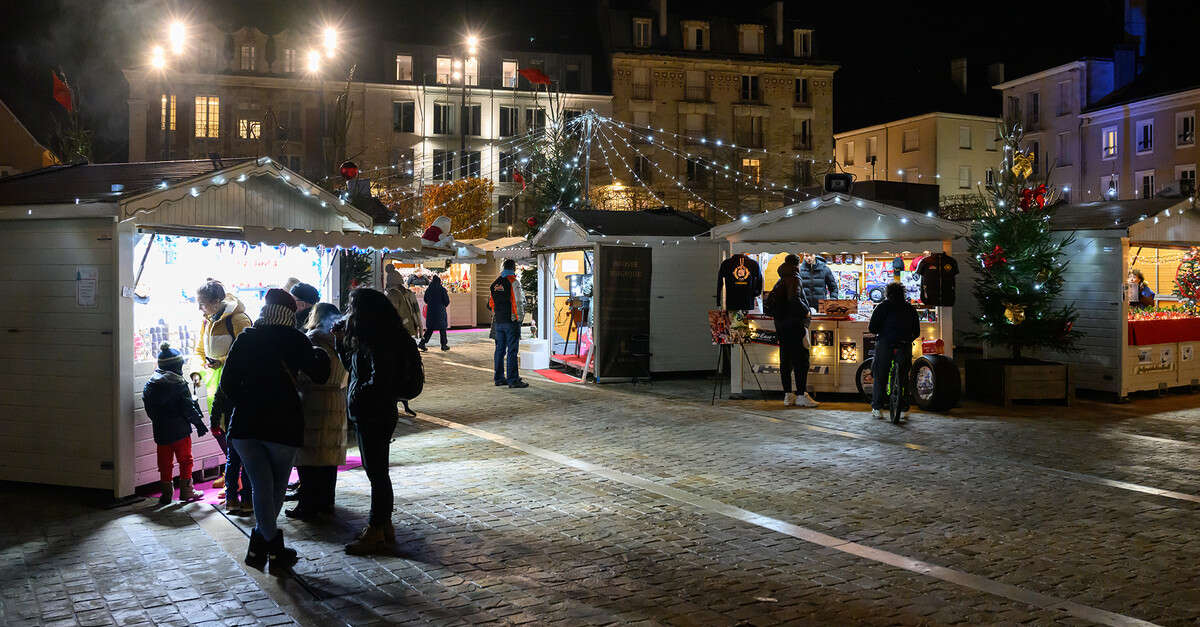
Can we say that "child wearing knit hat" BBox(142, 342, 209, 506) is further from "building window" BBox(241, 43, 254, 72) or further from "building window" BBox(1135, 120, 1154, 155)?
"building window" BBox(241, 43, 254, 72)

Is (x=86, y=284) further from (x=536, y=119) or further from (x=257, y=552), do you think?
(x=536, y=119)

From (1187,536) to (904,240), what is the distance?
24.7 feet

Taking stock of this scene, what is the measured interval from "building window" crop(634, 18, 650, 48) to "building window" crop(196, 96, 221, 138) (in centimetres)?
2229

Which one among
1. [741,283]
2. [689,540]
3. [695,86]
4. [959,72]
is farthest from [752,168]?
[689,540]

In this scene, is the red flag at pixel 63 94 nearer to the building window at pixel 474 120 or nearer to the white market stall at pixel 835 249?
the white market stall at pixel 835 249

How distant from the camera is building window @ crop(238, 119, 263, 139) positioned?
45.7 metres

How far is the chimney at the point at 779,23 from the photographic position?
180 feet

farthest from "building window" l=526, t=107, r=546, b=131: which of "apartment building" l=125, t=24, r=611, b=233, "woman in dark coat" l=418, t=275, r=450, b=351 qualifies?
A: "woman in dark coat" l=418, t=275, r=450, b=351

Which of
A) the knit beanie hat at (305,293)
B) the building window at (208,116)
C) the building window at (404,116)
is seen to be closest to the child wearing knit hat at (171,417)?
the knit beanie hat at (305,293)

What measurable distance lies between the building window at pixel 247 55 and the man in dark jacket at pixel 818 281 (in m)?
41.0

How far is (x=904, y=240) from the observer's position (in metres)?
13.7

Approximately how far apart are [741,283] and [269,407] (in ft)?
30.5

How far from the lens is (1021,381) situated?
13.5 metres

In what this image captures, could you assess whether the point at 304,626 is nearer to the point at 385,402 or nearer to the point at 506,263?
the point at 385,402
